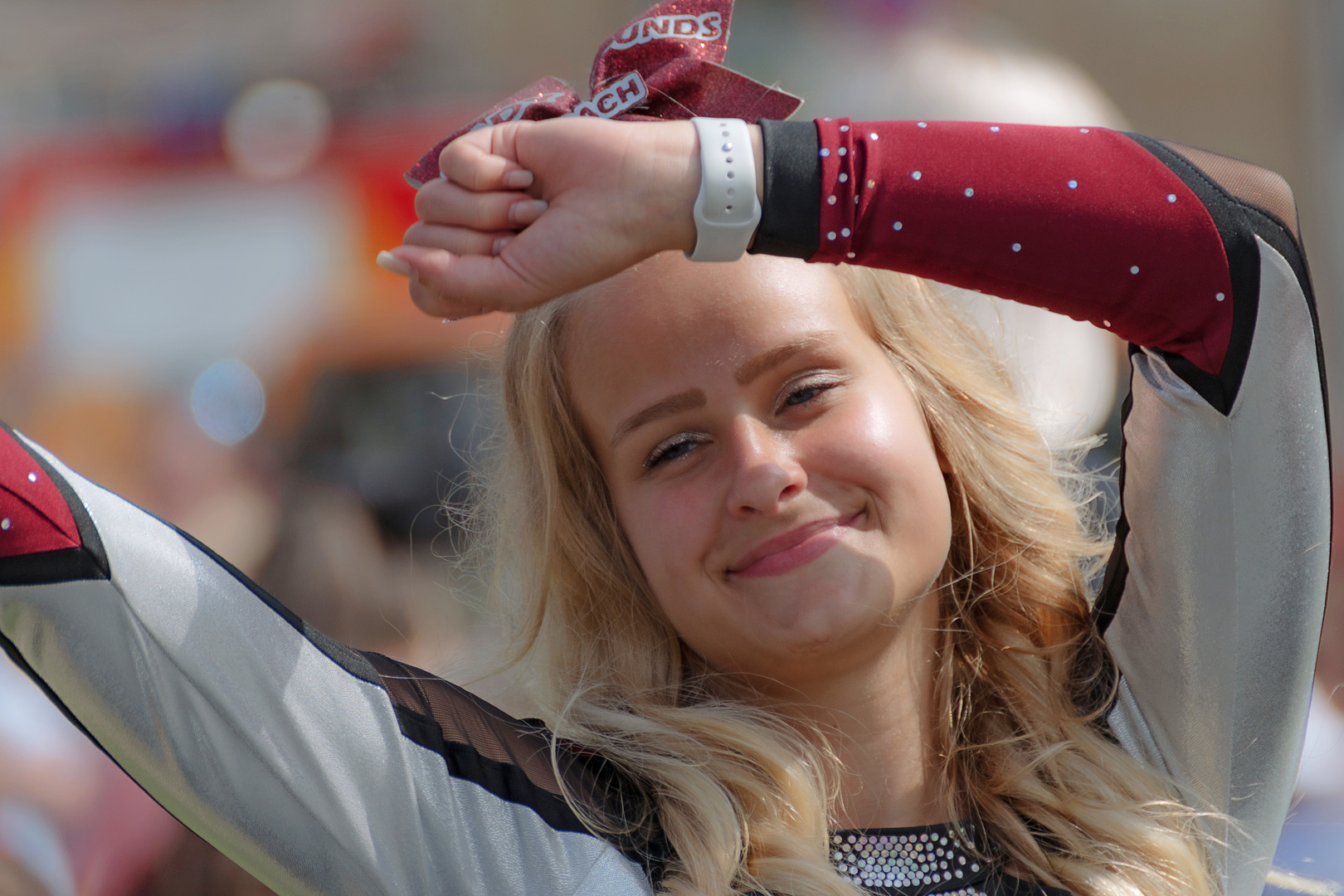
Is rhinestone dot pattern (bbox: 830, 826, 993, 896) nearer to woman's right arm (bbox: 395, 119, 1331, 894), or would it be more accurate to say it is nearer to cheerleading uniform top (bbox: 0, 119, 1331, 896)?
cheerleading uniform top (bbox: 0, 119, 1331, 896)

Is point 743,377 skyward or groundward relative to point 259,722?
skyward

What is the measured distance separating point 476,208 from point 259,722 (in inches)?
17.9

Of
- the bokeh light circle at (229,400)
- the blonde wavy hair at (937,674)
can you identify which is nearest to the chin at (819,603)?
the blonde wavy hair at (937,674)

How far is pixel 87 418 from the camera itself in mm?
4086

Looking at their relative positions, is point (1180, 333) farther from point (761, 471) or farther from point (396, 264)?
point (396, 264)

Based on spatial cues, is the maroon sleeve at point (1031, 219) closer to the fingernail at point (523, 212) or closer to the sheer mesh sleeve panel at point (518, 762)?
the fingernail at point (523, 212)

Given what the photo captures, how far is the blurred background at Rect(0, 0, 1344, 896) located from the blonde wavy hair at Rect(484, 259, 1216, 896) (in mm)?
227

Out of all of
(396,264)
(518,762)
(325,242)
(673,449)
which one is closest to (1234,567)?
(673,449)

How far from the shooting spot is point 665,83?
4.31 feet

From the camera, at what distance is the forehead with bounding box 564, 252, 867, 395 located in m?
1.33

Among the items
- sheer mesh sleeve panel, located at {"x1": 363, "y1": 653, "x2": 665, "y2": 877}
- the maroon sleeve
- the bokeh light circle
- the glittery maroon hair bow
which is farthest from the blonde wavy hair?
the bokeh light circle

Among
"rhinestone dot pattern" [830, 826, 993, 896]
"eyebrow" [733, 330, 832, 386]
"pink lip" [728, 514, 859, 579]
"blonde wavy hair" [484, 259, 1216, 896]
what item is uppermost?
"eyebrow" [733, 330, 832, 386]

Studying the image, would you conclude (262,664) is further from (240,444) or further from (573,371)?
(240,444)

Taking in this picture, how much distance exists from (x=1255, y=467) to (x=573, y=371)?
710mm
